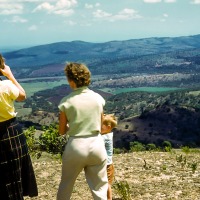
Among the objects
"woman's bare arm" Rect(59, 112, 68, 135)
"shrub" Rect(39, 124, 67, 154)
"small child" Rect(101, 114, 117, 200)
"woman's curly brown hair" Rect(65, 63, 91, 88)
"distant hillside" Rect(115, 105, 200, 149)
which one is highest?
"woman's curly brown hair" Rect(65, 63, 91, 88)

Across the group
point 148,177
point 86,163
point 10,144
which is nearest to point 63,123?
point 86,163

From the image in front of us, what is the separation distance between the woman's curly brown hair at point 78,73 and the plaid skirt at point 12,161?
2.45 ft

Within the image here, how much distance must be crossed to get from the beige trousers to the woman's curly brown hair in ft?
1.87

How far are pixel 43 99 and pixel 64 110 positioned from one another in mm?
181004

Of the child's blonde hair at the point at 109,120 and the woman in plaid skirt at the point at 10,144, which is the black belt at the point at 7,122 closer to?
the woman in plaid skirt at the point at 10,144

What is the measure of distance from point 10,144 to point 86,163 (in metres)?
0.78

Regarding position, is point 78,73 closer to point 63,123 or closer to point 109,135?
point 63,123

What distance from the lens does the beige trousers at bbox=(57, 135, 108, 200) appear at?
12.4 feet

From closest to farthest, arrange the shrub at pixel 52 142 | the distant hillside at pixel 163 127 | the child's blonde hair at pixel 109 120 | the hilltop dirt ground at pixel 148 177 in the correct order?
the child's blonde hair at pixel 109 120
the hilltop dirt ground at pixel 148 177
the shrub at pixel 52 142
the distant hillside at pixel 163 127

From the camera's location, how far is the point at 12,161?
3877mm

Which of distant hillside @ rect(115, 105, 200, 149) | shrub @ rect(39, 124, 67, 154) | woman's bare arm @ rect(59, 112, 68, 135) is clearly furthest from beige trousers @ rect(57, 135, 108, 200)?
distant hillside @ rect(115, 105, 200, 149)

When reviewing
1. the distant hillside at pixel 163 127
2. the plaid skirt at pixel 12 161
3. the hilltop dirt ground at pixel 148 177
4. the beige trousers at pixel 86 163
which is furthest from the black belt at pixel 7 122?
the distant hillside at pixel 163 127

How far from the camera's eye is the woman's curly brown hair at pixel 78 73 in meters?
3.81

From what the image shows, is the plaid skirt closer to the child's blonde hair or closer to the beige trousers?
the beige trousers
